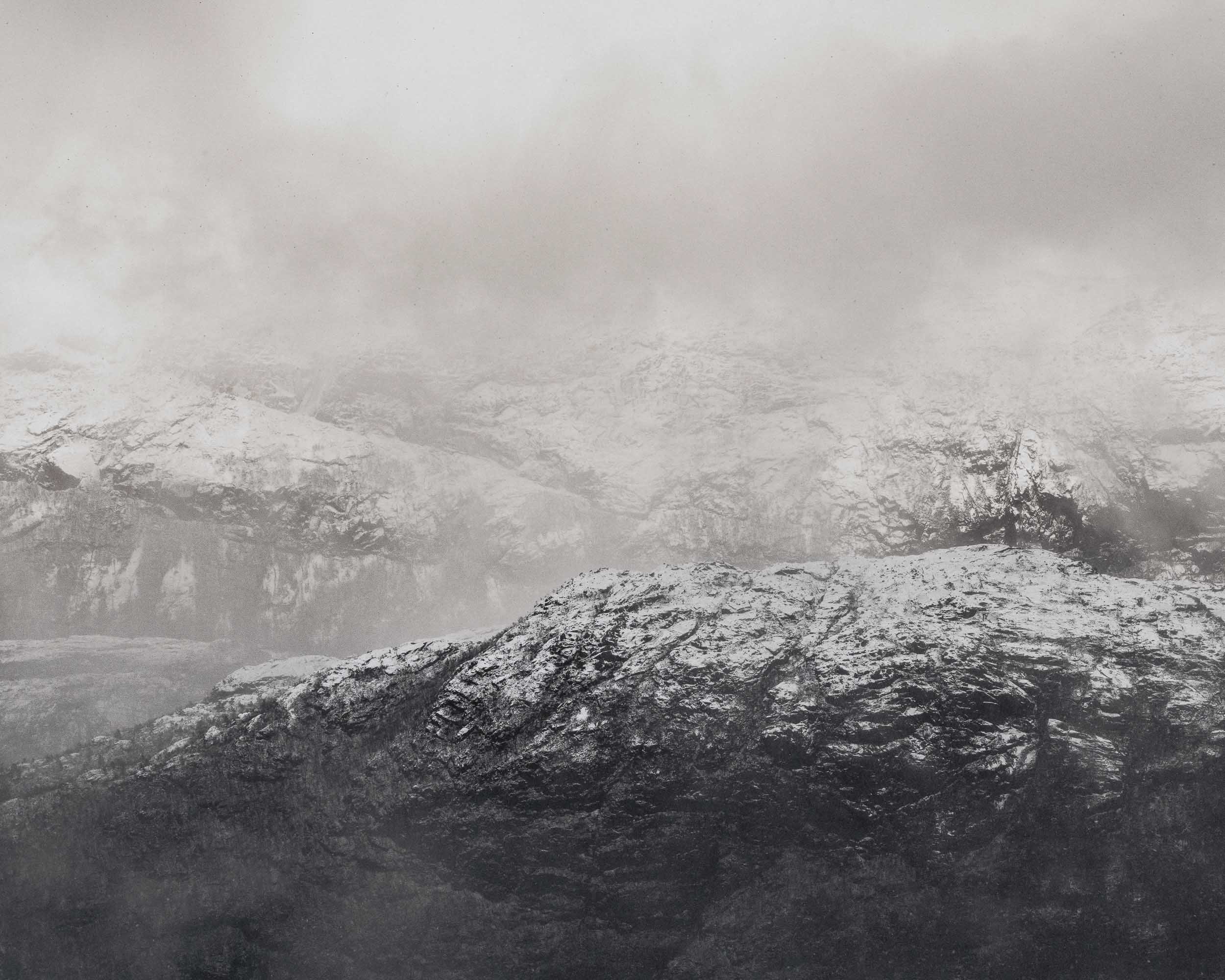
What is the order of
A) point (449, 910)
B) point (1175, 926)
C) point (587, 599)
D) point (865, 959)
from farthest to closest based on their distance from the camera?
point (587, 599) → point (449, 910) → point (865, 959) → point (1175, 926)

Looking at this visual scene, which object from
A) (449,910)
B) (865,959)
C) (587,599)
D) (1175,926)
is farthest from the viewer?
(587,599)

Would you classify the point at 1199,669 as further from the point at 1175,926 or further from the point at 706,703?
the point at 706,703

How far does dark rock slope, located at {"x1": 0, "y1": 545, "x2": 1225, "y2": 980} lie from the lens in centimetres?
9619

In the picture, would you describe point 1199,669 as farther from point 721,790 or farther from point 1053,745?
point 721,790

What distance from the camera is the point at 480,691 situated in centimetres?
11112

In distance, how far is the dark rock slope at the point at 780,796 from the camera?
316 ft

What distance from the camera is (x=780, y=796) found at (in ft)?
337

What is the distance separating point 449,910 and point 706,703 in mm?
38450

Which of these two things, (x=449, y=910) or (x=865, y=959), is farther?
(x=449, y=910)

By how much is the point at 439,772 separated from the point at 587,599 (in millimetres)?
28447

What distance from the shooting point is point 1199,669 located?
9906 centimetres

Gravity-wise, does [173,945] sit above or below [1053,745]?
below

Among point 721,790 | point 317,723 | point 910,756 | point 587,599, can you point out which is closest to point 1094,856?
point 910,756

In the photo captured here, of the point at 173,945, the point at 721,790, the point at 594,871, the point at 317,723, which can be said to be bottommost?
the point at 173,945
